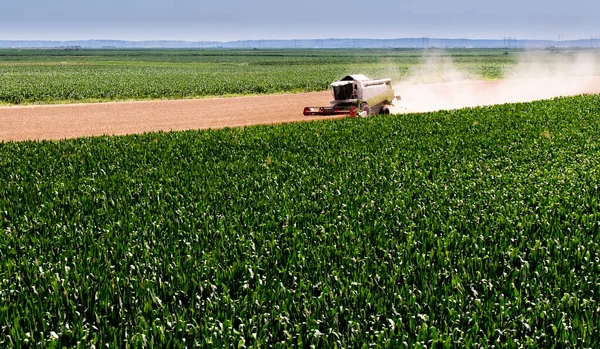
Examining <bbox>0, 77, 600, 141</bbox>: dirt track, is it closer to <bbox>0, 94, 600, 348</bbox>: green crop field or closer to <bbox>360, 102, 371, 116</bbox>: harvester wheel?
<bbox>360, 102, 371, 116</bbox>: harvester wheel

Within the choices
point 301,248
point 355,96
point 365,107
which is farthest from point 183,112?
point 301,248

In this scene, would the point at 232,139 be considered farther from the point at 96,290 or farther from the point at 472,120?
the point at 96,290

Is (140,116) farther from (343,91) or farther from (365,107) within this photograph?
(365,107)

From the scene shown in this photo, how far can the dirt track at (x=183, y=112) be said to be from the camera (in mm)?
29188

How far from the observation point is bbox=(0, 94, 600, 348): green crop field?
6199 mm

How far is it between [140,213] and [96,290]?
12.6 feet

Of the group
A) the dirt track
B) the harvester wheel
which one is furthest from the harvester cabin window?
the dirt track

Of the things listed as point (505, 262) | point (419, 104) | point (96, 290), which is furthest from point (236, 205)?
point (419, 104)

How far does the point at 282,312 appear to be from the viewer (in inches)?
256

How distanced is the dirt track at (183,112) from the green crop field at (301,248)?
1200 cm

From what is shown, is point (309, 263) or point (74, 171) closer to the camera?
point (309, 263)

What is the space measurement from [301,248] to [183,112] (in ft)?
95.4

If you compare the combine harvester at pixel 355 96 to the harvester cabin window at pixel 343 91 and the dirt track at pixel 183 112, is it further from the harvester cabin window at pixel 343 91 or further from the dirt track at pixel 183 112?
the dirt track at pixel 183 112

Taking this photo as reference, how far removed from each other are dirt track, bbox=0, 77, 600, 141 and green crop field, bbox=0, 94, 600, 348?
12005 mm
